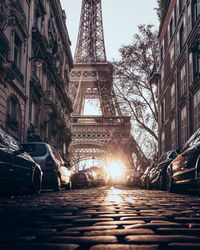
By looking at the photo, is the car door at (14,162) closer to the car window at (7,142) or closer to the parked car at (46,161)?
the car window at (7,142)

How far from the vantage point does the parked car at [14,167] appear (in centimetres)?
657

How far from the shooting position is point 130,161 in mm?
49375

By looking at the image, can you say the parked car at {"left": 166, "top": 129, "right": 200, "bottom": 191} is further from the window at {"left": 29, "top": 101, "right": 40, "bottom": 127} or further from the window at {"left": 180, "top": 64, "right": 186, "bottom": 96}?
the window at {"left": 29, "top": 101, "right": 40, "bottom": 127}

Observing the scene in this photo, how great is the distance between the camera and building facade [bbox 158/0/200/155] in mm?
20016

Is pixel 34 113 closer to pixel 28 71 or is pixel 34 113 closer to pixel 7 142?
pixel 28 71

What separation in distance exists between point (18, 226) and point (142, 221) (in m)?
0.99

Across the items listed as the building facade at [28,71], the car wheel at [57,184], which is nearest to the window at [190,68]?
the building facade at [28,71]

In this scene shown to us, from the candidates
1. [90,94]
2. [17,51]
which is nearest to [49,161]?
[17,51]

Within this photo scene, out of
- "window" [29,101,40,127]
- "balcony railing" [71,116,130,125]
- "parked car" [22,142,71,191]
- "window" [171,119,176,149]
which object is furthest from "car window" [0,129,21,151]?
"balcony railing" [71,116,130,125]

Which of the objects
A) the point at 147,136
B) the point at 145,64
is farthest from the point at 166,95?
the point at 147,136

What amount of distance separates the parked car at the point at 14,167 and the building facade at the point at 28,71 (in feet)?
15.9

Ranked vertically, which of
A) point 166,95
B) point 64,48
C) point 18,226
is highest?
point 64,48

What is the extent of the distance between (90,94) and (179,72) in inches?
1331

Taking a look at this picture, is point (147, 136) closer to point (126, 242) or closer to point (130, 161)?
point (130, 161)
